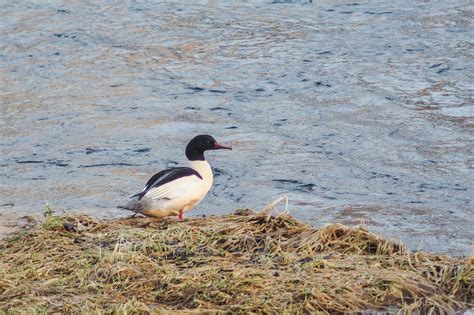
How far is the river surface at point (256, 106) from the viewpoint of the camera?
9.75m

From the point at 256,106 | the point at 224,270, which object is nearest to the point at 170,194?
the point at 224,270

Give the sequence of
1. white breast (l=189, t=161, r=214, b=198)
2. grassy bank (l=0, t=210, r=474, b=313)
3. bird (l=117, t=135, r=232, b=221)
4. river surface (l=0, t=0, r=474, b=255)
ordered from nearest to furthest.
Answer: grassy bank (l=0, t=210, r=474, b=313) < bird (l=117, t=135, r=232, b=221) < white breast (l=189, t=161, r=214, b=198) < river surface (l=0, t=0, r=474, b=255)

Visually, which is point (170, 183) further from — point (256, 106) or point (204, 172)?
point (256, 106)

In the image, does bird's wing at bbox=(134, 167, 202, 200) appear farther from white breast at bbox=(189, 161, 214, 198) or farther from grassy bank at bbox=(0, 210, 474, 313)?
grassy bank at bbox=(0, 210, 474, 313)

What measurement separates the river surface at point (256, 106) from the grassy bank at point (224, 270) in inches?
50.3

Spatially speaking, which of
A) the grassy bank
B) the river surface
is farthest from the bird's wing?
the river surface

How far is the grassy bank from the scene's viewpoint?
5602 mm

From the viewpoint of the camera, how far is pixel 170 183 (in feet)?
26.0

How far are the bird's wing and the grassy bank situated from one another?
0.70 m

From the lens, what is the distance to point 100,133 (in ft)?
38.7

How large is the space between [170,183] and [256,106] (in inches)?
189

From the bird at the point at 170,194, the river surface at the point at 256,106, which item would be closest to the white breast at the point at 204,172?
the bird at the point at 170,194

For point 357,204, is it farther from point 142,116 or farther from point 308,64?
point 308,64

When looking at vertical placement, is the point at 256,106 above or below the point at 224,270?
below
